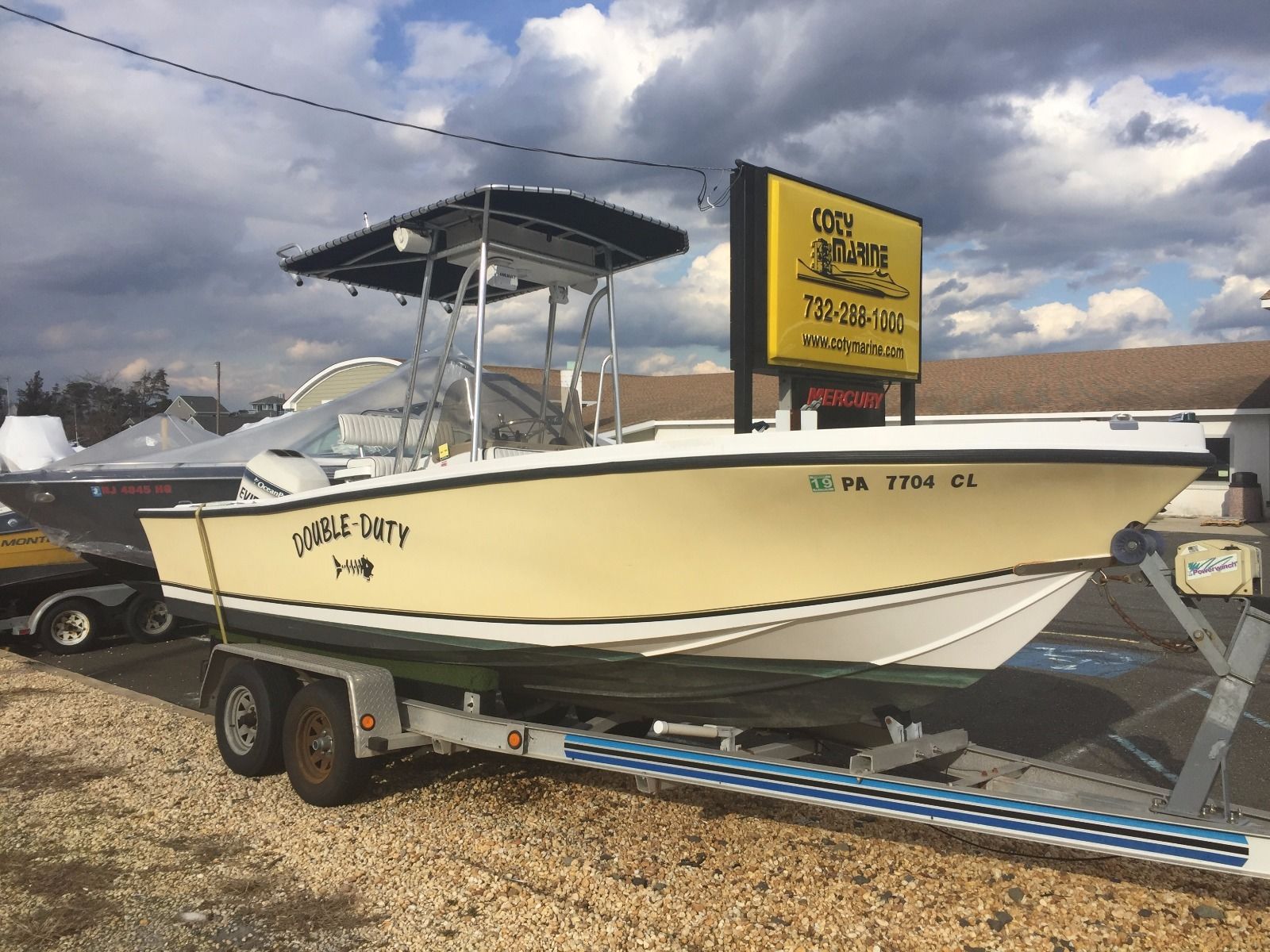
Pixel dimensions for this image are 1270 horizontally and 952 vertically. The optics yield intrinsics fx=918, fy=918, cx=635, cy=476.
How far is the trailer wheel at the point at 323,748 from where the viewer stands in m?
4.38

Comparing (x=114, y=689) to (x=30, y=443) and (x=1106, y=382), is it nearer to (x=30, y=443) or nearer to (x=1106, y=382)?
(x=30, y=443)

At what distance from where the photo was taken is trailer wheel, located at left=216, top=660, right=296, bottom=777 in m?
4.82

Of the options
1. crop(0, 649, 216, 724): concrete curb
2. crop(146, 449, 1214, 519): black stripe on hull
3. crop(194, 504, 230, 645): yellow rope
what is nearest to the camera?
crop(146, 449, 1214, 519): black stripe on hull

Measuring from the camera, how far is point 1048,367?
27312 mm

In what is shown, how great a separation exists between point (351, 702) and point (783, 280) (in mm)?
3595

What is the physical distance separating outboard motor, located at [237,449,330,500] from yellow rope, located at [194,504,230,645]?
0.34 meters

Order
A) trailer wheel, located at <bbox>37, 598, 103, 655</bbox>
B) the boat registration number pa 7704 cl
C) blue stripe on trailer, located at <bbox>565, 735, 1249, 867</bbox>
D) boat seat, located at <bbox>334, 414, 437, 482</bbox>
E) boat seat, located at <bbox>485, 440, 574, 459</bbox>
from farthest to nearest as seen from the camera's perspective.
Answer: trailer wheel, located at <bbox>37, 598, 103, 655</bbox> < boat seat, located at <bbox>334, 414, 437, 482</bbox> < boat seat, located at <bbox>485, 440, 574, 459</bbox> < the boat registration number pa 7704 cl < blue stripe on trailer, located at <bbox>565, 735, 1249, 867</bbox>

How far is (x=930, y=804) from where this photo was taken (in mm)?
3174

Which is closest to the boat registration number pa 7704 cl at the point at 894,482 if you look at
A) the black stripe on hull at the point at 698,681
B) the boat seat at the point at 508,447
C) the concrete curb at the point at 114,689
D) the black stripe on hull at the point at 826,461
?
the black stripe on hull at the point at 826,461

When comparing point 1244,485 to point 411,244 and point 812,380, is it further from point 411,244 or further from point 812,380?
point 411,244

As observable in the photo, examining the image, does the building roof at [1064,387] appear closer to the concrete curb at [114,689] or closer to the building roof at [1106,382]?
the building roof at [1106,382]

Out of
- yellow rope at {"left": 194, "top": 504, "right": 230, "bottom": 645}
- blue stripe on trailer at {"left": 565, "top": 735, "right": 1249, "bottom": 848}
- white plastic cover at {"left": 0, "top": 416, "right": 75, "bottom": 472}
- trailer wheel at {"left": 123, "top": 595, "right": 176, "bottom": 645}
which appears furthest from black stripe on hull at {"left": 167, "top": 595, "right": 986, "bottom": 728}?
white plastic cover at {"left": 0, "top": 416, "right": 75, "bottom": 472}

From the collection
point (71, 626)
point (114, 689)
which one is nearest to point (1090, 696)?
point (114, 689)

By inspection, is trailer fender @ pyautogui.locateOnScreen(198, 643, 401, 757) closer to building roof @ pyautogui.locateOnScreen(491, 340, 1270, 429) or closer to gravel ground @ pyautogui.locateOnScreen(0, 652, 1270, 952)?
gravel ground @ pyautogui.locateOnScreen(0, 652, 1270, 952)
